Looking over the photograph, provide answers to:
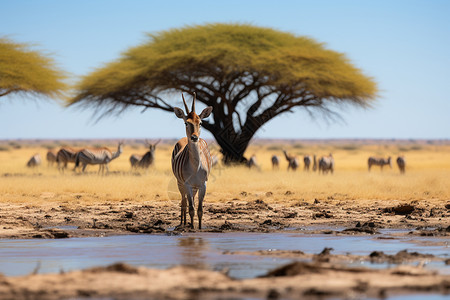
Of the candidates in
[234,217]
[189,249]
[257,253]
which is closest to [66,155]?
[234,217]

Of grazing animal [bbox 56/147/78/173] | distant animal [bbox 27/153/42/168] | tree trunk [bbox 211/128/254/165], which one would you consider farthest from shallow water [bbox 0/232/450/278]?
distant animal [bbox 27/153/42/168]

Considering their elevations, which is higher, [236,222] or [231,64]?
[231,64]

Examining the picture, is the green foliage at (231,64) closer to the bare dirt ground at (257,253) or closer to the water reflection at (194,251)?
the bare dirt ground at (257,253)

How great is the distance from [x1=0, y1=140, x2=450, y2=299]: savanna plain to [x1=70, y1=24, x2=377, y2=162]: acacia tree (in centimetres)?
692

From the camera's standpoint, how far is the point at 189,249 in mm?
9570

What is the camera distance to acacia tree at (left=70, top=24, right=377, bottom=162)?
29.9 metres

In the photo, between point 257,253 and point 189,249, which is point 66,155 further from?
point 257,253

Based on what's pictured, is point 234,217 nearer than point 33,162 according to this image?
Yes

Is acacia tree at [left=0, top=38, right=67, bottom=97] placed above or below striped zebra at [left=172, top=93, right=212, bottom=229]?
above

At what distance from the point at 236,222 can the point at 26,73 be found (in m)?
19.6

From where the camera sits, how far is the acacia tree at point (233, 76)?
29875 mm

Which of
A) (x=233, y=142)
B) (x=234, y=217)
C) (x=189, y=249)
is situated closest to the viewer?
(x=189, y=249)

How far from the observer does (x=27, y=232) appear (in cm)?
1158

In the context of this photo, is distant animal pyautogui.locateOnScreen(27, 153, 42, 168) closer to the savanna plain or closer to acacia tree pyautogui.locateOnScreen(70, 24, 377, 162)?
acacia tree pyautogui.locateOnScreen(70, 24, 377, 162)
